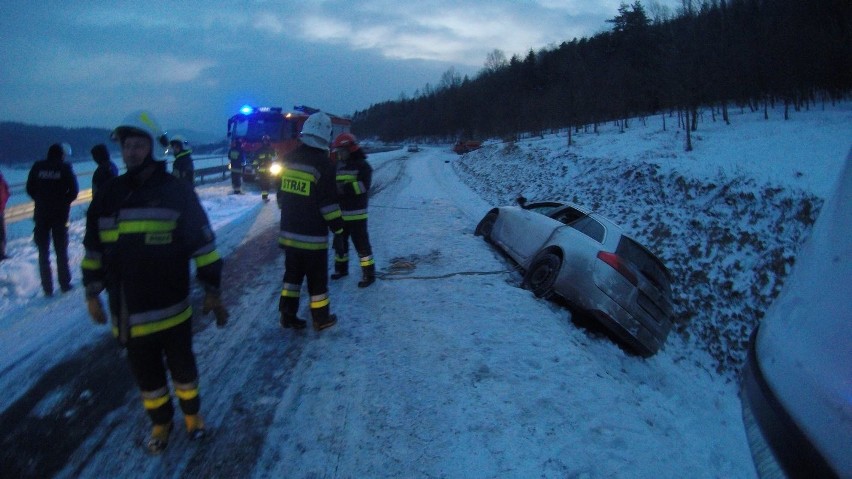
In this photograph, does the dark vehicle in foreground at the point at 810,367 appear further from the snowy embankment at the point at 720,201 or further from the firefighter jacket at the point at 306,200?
the snowy embankment at the point at 720,201

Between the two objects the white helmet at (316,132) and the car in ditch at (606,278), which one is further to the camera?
the car in ditch at (606,278)

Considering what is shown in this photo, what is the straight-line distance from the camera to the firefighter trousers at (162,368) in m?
2.75

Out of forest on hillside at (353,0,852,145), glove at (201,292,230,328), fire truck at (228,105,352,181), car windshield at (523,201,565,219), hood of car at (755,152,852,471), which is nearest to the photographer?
hood of car at (755,152,852,471)

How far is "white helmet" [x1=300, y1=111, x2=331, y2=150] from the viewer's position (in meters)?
4.29

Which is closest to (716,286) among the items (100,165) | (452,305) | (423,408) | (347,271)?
(452,305)

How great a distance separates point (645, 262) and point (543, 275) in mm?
1283

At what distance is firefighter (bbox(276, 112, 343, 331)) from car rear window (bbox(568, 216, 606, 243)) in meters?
3.41

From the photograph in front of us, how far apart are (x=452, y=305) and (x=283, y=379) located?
2.20m

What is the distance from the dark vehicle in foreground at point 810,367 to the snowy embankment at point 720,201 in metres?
6.74

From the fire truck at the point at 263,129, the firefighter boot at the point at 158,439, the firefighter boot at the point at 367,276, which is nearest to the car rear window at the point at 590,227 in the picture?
the firefighter boot at the point at 367,276

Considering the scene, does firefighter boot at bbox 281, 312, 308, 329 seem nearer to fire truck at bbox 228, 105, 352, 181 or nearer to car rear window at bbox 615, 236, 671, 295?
car rear window at bbox 615, 236, 671, 295

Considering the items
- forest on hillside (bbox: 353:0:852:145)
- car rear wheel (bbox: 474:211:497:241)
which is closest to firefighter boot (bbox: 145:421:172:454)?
car rear wheel (bbox: 474:211:497:241)

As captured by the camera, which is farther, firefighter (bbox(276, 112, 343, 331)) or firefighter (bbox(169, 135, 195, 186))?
firefighter (bbox(169, 135, 195, 186))

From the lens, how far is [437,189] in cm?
1656
